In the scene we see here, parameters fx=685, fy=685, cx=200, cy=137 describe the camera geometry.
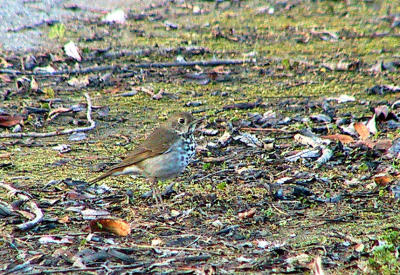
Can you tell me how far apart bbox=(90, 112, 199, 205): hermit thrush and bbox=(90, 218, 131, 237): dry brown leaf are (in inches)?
30.9

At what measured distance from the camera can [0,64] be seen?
9719mm

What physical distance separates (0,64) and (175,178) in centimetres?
454

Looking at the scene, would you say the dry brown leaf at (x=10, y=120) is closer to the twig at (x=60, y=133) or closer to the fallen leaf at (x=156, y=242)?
the twig at (x=60, y=133)

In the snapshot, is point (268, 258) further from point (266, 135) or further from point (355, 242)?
point (266, 135)

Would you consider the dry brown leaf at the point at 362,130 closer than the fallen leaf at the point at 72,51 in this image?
Yes

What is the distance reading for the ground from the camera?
4453mm

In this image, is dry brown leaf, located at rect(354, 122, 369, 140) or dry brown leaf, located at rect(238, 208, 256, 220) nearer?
dry brown leaf, located at rect(238, 208, 256, 220)

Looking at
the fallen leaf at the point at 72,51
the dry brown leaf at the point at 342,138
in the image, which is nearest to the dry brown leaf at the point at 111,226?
the dry brown leaf at the point at 342,138

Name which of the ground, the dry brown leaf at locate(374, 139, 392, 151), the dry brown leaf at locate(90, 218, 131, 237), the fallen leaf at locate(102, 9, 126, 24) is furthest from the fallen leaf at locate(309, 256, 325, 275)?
the fallen leaf at locate(102, 9, 126, 24)

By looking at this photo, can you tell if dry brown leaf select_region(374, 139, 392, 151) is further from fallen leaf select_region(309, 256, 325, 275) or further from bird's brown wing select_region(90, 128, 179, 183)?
fallen leaf select_region(309, 256, 325, 275)

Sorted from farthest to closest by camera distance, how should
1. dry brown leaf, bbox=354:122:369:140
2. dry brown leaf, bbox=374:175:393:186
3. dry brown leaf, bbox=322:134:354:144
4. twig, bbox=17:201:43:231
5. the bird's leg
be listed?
dry brown leaf, bbox=354:122:369:140 < dry brown leaf, bbox=322:134:354:144 < dry brown leaf, bbox=374:175:393:186 < the bird's leg < twig, bbox=17:201:43:231

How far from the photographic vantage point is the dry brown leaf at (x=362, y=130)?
6.94 m

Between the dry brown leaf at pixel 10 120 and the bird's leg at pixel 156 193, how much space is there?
90.6 inches

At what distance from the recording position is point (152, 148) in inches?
234
